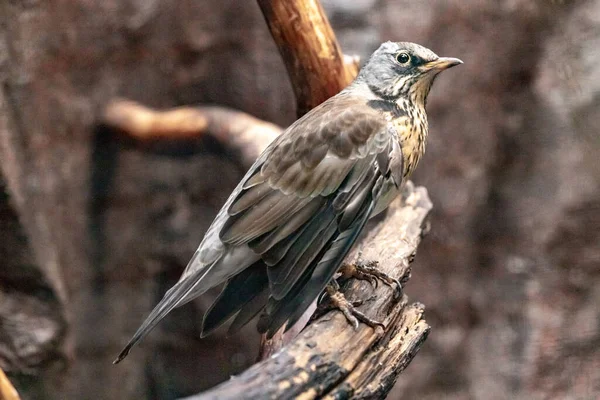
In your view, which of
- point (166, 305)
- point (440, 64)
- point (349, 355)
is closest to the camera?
point (349, 355)

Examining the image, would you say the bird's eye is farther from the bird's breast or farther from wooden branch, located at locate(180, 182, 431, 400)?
wooden branch, located at locate(180, 182, 431, 400)

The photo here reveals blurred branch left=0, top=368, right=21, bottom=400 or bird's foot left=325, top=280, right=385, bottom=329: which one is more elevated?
bird's foot left=325, top=280, right=385, bottom=329

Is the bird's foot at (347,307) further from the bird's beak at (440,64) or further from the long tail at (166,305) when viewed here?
the bird's beak at (440,64)

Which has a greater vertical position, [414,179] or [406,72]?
[414,179]

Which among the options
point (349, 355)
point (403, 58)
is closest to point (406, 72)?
point (403, 58)

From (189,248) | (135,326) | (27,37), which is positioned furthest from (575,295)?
(27,37)

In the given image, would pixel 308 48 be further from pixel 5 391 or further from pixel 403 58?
pixel 5 391

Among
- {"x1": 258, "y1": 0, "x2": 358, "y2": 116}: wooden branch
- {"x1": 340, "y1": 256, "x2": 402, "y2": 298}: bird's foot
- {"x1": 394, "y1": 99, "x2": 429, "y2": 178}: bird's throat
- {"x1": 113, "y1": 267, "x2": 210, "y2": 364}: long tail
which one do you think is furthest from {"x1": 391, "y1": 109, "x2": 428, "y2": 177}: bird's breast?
{"x1": 113, "y1": 267, "x2": 210, "y2": 364}: long tail
